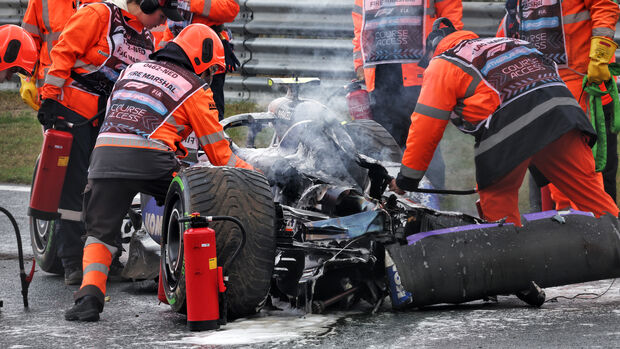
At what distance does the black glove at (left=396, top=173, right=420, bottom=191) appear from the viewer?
568cm

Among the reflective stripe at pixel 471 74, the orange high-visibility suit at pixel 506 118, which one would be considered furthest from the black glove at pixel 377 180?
the reflective stripe at pixel 471 74

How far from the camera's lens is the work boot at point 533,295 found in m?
5.13

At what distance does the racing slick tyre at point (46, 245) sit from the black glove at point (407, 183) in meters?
2.47

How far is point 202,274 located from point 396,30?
353 centimetres

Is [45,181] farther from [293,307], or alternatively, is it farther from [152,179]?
[293,307]

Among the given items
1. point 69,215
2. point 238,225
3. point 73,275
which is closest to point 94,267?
point 238,225

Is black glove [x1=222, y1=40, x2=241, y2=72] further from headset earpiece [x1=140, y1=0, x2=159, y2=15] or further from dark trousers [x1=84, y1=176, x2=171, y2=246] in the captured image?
dark trousers [x1=84, y1=176, x2=171, y2=246]

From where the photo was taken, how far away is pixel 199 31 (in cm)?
584

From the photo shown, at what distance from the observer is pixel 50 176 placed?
21.0ft

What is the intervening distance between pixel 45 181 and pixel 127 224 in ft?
2.35

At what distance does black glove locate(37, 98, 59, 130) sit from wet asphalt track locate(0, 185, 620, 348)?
1.40 meters

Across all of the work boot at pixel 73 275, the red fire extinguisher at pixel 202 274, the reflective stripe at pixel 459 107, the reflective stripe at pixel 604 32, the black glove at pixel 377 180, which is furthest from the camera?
the reflective stripe at pixel 604 32

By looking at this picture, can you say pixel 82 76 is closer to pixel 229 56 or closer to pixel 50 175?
pixel 50 175

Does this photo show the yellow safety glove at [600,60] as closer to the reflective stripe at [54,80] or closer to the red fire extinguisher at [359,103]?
the red fire extinguisher at [359,103]
